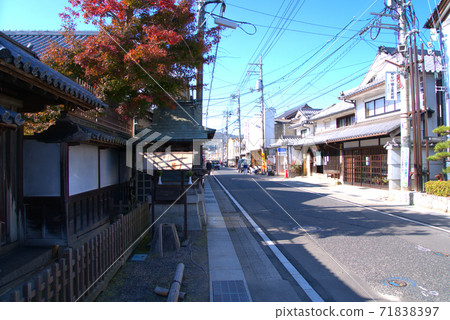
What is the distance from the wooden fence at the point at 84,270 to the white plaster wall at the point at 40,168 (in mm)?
1559

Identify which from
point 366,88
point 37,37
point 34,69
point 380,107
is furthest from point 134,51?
point 380,107

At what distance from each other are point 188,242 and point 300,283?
11.4ft

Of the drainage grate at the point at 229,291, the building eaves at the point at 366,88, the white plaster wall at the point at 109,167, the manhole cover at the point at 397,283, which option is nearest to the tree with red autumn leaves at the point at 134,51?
the white plaster wall at the point at 109,167

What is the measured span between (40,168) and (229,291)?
4336 millimetres

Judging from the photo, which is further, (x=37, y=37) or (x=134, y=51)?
(x=37, y=37)

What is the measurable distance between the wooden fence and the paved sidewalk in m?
1.83

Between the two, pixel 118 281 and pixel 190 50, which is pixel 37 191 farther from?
pixel 190 50

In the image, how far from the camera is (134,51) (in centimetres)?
727

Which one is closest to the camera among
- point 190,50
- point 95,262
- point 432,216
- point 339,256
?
point 95,262

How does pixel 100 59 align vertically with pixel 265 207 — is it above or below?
above

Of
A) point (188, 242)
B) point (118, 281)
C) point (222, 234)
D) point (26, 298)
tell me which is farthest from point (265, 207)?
point (26, 298)

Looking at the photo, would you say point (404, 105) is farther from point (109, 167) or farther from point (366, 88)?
point (109, 167)

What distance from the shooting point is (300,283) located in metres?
4.94

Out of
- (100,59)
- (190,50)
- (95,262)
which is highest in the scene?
(190,50)
